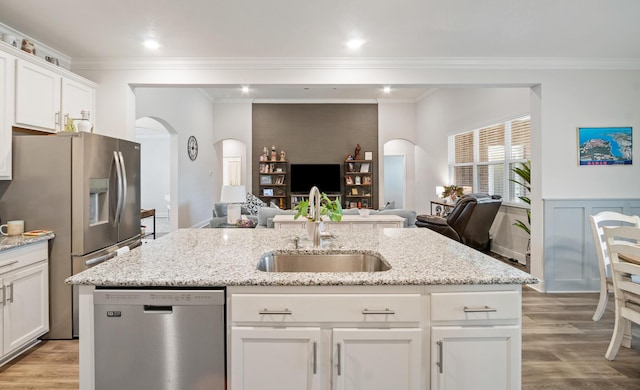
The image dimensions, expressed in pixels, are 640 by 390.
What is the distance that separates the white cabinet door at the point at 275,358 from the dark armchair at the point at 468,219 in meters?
4.12

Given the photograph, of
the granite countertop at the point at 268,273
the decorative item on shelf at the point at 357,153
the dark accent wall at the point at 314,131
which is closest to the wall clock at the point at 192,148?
the dark accent wall at the point at 314,131

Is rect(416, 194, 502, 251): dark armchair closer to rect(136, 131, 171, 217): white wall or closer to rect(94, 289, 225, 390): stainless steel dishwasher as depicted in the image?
rect(94, 289, 225, 390): stainless steel dishwasher

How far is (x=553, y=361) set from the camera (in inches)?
99.2

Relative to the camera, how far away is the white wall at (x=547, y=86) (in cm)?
396

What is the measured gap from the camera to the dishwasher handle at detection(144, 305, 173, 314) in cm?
150

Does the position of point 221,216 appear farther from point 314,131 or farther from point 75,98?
point 314,131

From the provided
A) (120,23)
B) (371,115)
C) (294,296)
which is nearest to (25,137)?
(120,23)

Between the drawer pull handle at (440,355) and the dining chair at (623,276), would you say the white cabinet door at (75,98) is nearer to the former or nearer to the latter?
the drawer pull handle at (440,355)

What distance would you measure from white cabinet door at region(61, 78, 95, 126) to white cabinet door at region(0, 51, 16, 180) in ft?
1.83

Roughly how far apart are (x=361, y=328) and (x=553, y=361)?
6.31 feet

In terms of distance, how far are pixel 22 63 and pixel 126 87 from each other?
1187 millimetres

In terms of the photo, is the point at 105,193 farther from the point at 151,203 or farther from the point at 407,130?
the point at 151,203

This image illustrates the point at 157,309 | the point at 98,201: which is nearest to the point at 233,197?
the point at 98,201

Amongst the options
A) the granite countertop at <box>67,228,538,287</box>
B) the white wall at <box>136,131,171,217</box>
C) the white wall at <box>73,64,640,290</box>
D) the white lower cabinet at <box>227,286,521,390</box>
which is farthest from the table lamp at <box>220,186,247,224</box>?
the white wall at <box>136,131,171,217</box>
